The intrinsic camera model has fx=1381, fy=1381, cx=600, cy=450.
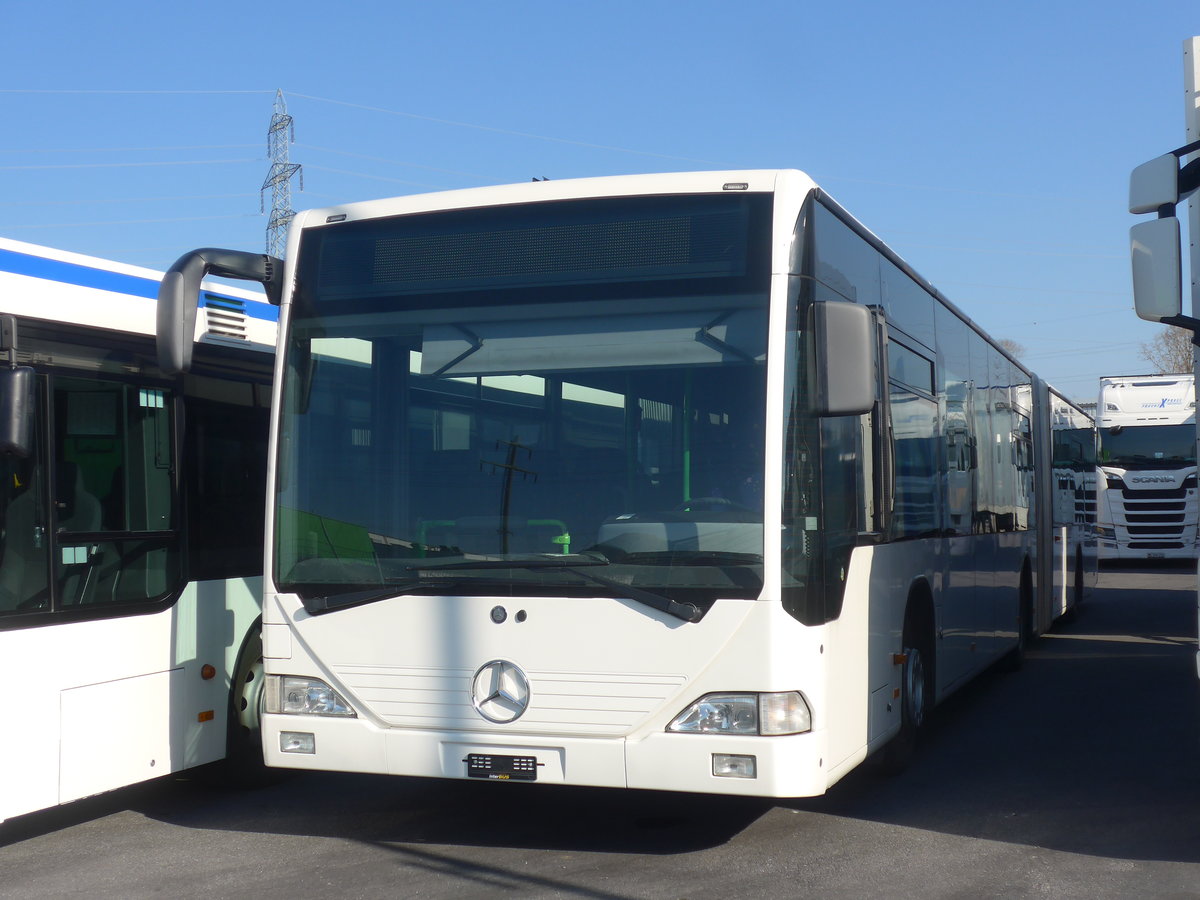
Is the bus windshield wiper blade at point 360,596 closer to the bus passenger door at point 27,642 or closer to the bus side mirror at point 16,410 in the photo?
the bus passenger door at point 27,642

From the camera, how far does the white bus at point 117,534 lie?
6.32 m

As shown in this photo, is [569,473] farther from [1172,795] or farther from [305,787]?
[1172,795]

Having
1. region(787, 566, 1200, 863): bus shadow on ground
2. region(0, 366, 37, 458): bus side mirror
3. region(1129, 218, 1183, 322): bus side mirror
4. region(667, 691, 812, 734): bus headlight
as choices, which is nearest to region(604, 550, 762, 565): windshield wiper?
region(667, 691, 812, 734): bus headlight

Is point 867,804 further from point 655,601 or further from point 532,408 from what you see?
point 532,408

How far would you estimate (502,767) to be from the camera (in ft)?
19.6

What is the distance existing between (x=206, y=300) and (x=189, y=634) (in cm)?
196

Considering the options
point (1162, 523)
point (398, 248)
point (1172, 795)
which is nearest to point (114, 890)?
point (398, 248)

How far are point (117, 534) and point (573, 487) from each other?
2541 millimetres

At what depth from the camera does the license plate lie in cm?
594

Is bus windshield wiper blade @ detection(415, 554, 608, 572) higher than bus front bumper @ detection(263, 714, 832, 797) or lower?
higher

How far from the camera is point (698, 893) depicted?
5.75 meters

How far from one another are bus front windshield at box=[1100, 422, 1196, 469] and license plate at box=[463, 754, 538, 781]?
25593mm

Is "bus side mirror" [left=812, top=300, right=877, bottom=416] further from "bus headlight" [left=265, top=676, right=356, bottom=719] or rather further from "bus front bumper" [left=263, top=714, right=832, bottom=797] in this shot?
"bus headlight" [left=265, top=676, right=356, bottom=719]

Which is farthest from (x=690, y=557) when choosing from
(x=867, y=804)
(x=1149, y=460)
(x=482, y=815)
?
(x=1149, y=460)
